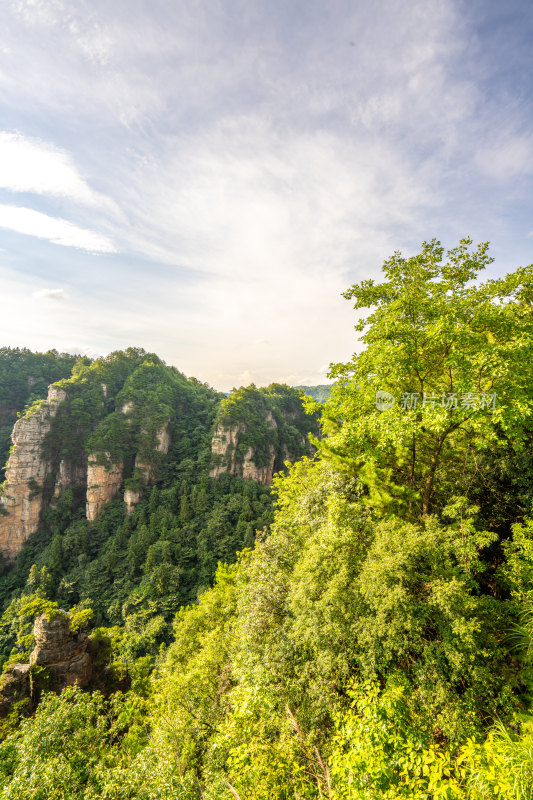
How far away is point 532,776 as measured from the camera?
149 inches

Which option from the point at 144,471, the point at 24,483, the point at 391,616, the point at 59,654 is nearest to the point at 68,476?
the point at 24,483

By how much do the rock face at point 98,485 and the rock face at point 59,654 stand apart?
30901mm

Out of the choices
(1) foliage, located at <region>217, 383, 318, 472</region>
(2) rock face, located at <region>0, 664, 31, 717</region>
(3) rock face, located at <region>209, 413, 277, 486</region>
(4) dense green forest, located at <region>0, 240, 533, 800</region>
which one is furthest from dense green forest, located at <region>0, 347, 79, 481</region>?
Result: (4) dense green forest, located at <region>0, 240, 533, 800</region>

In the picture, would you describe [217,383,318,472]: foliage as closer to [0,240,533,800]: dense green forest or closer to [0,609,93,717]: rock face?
[0,609,93,717]: rock face

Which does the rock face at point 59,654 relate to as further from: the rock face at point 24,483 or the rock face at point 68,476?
the rock face at point 68,476

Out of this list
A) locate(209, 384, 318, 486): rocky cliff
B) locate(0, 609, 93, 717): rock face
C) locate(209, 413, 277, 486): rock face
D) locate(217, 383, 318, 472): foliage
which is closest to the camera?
locate(0, 609, 93, 717): rock face

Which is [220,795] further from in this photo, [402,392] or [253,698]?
[402,392]

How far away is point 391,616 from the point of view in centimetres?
698

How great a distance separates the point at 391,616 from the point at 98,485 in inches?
2241

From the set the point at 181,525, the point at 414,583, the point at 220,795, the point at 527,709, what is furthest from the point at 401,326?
the point at 181,525

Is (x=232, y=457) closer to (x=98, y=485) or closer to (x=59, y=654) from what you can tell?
(x=98, y=485)

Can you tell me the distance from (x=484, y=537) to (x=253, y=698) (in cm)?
700

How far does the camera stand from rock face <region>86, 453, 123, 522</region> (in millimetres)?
52550

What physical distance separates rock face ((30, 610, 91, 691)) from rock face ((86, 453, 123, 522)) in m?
30.9
